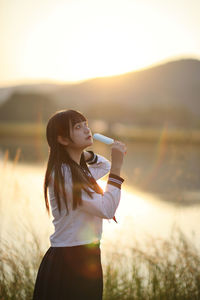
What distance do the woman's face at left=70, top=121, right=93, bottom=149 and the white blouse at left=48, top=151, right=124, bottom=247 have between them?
4.1 inches

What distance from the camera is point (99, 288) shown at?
1459 mm

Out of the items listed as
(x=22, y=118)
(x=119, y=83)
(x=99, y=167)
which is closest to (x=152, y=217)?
(x=99, y=167)

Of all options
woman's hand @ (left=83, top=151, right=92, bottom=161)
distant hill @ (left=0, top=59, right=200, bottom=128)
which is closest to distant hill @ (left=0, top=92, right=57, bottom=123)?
distant hill @ (left=0, top=59, right=200, bottom=128)

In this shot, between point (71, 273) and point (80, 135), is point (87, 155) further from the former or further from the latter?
point (71, 273)

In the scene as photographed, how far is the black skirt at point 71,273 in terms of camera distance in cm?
141

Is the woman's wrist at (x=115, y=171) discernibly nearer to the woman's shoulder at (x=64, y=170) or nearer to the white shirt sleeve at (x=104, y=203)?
the white shirt sleeve at (x=104, y=203)

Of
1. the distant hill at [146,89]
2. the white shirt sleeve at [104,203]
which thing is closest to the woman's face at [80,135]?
the white shirt sleeve at [104,203]

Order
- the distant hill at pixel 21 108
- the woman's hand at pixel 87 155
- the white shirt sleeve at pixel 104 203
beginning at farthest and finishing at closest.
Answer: the distant hill at pixel 21 108 → the woman's hand at pixel 87 155 → the white shirt sleeve at pixel 104 203

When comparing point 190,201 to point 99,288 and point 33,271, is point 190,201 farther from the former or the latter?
point 99,288

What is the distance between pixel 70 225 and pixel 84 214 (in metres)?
0.07

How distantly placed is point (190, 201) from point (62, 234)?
14.2 feet

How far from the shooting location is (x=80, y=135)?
4.65 feet

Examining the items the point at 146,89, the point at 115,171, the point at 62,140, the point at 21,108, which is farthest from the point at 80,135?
the point at 146,89

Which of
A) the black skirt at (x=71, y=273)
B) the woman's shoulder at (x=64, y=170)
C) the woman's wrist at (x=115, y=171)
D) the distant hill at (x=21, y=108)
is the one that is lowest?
the distant hill at (x=21, y=108)
